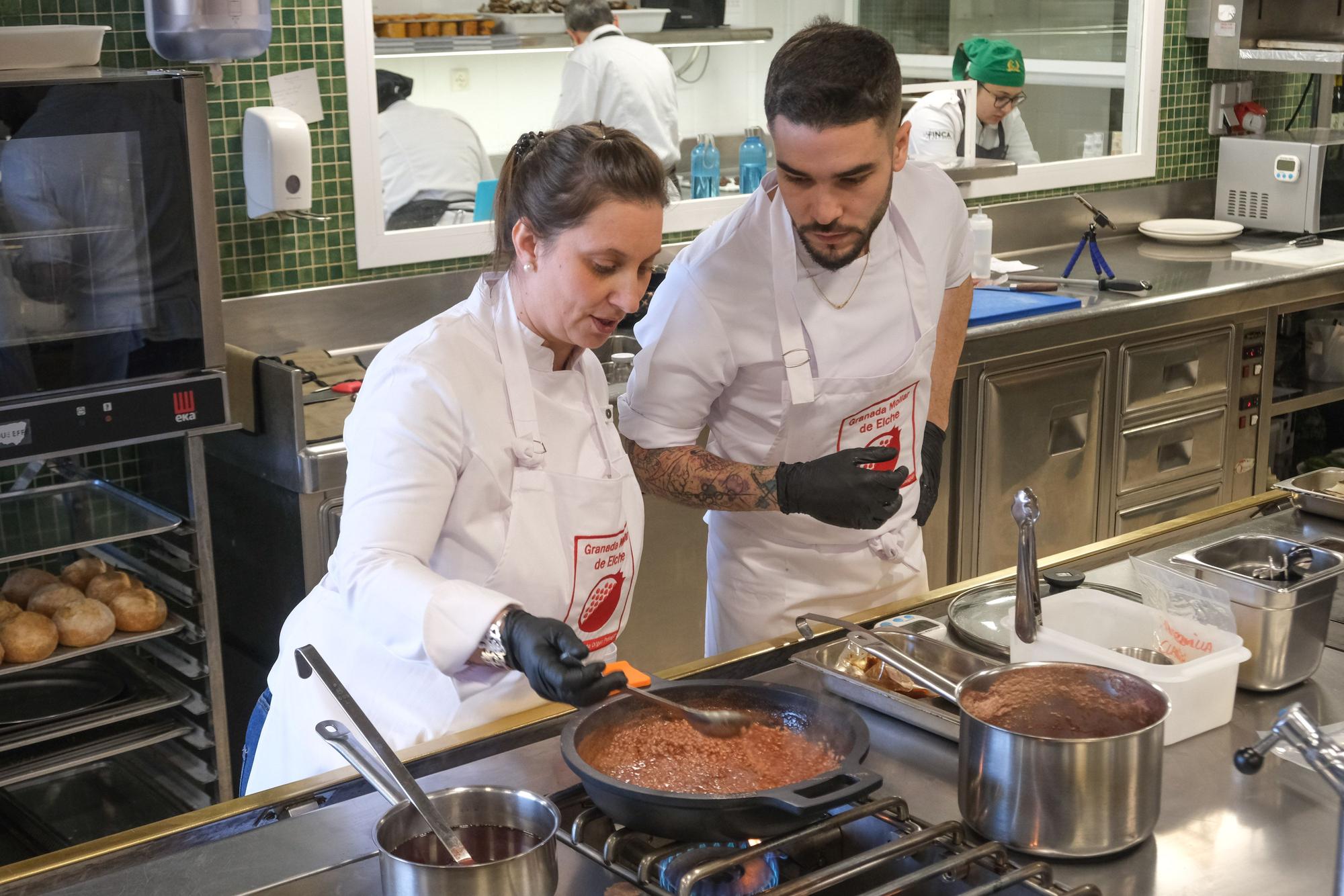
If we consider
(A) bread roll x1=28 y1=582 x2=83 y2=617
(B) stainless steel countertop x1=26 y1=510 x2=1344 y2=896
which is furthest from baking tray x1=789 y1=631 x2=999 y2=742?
(A) bread roll x1=28 y1=582 x2=83 y2=617

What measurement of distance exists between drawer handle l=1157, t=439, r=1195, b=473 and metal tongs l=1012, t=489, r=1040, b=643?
305cm

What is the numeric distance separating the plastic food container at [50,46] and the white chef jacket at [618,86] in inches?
93.0

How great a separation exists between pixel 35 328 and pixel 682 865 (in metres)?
1.91

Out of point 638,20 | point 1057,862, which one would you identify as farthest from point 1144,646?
point 638,20

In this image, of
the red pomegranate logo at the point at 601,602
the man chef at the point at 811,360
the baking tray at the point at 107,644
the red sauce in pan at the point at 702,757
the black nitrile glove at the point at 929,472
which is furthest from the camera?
the baking tray at the point at 107,644

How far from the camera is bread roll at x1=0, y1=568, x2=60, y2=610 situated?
2852 millimetres

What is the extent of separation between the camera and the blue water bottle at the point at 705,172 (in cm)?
434

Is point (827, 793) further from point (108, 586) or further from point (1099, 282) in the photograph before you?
point (1099, 282)

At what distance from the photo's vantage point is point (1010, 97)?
192 inches

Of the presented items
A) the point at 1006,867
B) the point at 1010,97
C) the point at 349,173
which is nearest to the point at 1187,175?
the point at 1010,97

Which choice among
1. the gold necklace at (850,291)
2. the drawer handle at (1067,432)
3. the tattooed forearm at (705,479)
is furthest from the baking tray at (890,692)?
the drawer handle at (1067,432)

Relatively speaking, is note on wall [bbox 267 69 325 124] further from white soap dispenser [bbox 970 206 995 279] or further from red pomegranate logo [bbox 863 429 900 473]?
white soap dispenser [bbox 970 206 995 279]

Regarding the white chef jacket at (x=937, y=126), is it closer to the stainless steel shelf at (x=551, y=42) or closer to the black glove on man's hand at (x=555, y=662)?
the stainless steel shelf at (x=551, y=42)

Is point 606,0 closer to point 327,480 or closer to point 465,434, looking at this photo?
point 327,480
